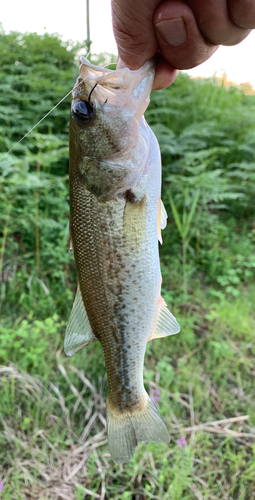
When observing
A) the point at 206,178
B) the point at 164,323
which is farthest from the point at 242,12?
the point at 206,178

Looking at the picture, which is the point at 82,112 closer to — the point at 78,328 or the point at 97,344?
the point at 78,328

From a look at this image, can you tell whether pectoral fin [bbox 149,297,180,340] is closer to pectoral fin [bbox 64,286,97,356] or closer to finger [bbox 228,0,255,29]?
pectoral fin [bbox 64,286,97,356]

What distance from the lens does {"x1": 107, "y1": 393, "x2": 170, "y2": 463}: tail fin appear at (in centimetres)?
129

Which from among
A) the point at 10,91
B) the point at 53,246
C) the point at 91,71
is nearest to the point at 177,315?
the point at 53,246

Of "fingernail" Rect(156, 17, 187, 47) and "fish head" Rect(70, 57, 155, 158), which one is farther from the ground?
"fingernail" Rect(156, 17, 187, 47)

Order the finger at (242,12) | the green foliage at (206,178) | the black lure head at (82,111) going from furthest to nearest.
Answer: the green foliage at (206,178) → the black lure head at (82,111) → the finger at (242,12)

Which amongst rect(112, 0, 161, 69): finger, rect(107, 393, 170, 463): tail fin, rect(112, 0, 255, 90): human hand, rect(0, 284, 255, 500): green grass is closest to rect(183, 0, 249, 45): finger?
rect(112, 0, 255, 90): human hand

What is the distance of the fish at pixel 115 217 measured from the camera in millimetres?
1148

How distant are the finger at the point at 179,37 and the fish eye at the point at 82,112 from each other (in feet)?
1.26

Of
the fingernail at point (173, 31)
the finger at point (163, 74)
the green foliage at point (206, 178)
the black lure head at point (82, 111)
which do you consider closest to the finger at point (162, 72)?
the finger at point (163, 74)

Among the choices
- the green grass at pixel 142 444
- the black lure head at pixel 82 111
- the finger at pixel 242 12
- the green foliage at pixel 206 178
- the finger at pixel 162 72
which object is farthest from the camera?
the green foliage at pixel 206 178

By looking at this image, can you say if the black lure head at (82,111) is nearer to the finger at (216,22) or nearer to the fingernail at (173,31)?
the fingernail at (173,31)

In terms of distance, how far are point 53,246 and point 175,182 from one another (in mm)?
1707

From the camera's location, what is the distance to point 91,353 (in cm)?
254
